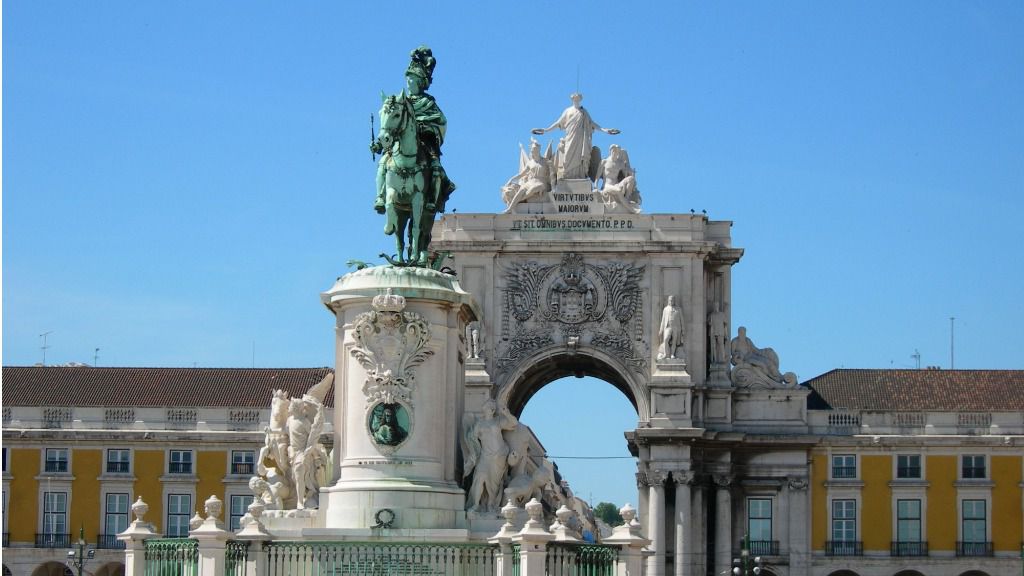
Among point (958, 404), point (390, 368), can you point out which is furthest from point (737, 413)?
point (390, 368)

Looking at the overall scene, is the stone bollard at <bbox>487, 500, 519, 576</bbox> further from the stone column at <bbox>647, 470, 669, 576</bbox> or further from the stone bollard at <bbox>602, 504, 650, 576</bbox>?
the stone column at <bbox>647, 470, 669, 576</bbox>

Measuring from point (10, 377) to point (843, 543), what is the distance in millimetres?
30882

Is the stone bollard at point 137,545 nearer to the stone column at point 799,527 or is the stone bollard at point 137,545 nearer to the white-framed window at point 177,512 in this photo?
the white-framed window at point 177,512

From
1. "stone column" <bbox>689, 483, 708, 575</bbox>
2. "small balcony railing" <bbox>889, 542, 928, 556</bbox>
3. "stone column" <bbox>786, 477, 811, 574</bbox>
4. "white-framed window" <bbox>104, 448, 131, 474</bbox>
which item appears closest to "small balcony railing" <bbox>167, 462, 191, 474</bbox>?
"white-framed window" <bbox>104, 448, 131, 474</bbox>

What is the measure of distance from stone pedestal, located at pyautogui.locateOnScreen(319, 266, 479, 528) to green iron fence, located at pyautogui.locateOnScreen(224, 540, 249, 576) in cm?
107

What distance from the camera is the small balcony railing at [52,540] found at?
248 feet

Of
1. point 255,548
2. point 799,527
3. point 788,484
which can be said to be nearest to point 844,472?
point 788,484

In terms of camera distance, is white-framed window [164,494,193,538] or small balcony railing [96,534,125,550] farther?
white-framed window [164,494,193,538]

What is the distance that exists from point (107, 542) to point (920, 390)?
2905cm

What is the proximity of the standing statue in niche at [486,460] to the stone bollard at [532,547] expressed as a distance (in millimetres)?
1740

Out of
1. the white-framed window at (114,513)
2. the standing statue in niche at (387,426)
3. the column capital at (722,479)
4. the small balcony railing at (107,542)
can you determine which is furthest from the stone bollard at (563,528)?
the white-framed window at (114,513)

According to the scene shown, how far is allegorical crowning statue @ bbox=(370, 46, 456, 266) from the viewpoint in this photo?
25.6 metres

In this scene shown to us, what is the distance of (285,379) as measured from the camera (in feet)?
263

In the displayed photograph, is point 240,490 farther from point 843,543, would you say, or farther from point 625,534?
point 625,534
